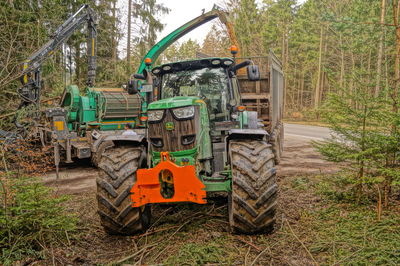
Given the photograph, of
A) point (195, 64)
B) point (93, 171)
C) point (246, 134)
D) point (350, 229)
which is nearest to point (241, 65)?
point (195, 64)

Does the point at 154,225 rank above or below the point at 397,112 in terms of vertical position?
below

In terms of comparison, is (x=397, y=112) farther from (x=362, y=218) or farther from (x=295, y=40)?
(x=295, y=40)

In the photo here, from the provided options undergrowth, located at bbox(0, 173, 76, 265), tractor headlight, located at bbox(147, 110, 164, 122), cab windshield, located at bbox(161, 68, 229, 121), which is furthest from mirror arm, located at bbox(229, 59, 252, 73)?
undergrowth, located at bbox(0, 173, 76, 265)

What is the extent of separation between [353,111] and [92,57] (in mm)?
9608

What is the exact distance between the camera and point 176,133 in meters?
4.61

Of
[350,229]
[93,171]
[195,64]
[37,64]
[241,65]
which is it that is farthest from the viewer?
[93,171]

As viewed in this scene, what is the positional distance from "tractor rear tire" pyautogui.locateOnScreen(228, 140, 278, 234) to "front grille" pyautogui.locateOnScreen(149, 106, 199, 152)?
26.6 inches

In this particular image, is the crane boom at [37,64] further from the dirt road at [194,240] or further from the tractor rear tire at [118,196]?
the tractor rear tire at [118,196]

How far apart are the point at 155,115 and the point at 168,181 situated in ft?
3.10

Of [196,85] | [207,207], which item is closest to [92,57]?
[196,85]

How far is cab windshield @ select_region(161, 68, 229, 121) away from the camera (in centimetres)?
566

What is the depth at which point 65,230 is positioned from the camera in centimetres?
430

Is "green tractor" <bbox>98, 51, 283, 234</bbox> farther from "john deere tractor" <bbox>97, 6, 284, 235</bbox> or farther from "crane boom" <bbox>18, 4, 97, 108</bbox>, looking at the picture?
"crane boom" <bbox>18, 4, 97, 108</bbox>

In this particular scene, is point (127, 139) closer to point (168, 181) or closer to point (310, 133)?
point (168, 181)
